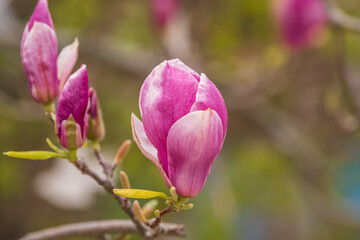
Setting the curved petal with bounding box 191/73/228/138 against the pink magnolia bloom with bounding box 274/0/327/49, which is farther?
the pink magnolia bloom with bounding box 274/0/327/49

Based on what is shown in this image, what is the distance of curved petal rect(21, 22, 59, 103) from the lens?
0.37 meters

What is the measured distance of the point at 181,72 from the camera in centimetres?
32

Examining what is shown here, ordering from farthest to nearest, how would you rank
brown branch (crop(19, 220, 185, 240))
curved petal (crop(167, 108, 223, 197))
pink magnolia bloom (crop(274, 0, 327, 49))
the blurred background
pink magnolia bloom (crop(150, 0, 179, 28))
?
the blurred background
pink magnolia bloom (crop(150, 0, 179, 28))
pink magnolia bloom (crop(274, 0, 327, 49))
brown branch (crop(19, 220, 185, 240))
curved petal (crop(167, 108, 223, 197))

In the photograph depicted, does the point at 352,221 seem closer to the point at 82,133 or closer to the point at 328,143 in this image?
the point at 328,143

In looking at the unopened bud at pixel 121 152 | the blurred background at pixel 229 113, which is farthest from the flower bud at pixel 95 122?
the blurred background at pixel 229 113

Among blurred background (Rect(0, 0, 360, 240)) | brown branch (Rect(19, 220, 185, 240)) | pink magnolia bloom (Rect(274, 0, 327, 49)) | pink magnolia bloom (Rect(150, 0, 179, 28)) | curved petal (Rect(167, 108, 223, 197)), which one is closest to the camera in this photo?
curved petal (Rect(167, 108, 223, 197))

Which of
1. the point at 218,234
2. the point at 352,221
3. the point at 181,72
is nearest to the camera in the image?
the point at 181,72

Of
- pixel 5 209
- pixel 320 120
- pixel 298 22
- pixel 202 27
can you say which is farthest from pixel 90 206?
pixel 298 22

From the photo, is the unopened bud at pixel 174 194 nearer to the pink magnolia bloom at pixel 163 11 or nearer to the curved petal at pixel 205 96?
the curved petal at pixel 205 96

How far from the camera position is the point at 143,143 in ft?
1.10

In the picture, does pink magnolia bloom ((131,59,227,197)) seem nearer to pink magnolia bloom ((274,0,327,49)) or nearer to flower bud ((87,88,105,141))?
flower bud ((87,88,105,141))

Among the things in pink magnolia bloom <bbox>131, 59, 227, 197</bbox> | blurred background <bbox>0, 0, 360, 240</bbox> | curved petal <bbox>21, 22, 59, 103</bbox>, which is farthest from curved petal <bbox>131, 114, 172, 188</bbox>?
blurred background <bbox>0, 0, 360, 240</bbox>

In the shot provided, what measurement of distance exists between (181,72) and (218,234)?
1198 mm

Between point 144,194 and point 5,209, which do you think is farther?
point 5,209
